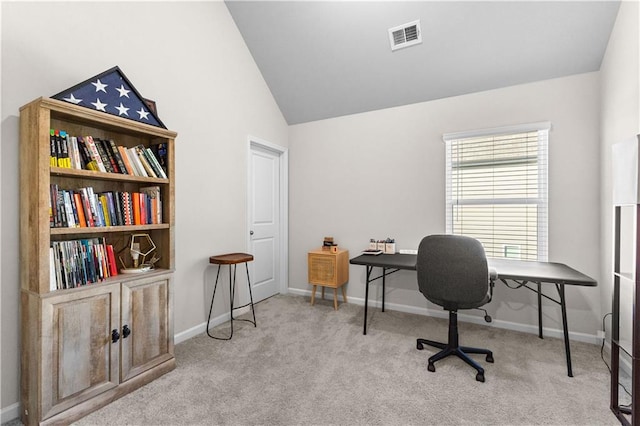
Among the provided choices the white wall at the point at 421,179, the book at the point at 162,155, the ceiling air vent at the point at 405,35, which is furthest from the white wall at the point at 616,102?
the book at the point at 162,155

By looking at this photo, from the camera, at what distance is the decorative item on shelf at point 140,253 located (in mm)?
2184

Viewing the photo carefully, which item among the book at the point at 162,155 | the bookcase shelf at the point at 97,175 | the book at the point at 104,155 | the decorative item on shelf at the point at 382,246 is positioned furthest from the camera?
the decorative item on shelf at the point at 382,246

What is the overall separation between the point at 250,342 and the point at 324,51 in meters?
3.22

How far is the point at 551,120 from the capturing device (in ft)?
9.55

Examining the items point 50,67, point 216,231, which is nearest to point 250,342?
point 216,231

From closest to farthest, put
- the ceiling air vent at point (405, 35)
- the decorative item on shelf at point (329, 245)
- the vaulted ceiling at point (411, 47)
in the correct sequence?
the vaulted ceiling at point (411, 47), the ceiling air vent at point (405, 35), the decorative item on shelf at point (329, 245)

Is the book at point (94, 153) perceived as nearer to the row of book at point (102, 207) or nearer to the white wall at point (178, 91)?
the row of book at point (102, 207)

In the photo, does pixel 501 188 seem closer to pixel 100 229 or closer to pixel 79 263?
pixel 100 229

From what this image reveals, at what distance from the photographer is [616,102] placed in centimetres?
238

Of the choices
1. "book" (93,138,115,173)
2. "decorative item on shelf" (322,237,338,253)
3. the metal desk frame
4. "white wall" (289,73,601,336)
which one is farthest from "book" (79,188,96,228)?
"white wall" (289,73,601,336)

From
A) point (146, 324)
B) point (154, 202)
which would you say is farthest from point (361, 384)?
point (154, 202)

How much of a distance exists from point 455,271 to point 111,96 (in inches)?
107

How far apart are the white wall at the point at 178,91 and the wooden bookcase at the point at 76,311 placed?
0.11 metres

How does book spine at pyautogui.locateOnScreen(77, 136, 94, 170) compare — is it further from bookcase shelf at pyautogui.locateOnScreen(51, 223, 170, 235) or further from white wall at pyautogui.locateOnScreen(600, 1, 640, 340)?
white wall at pyautogui.locateOnScreen(600, 1, 640, 340)
